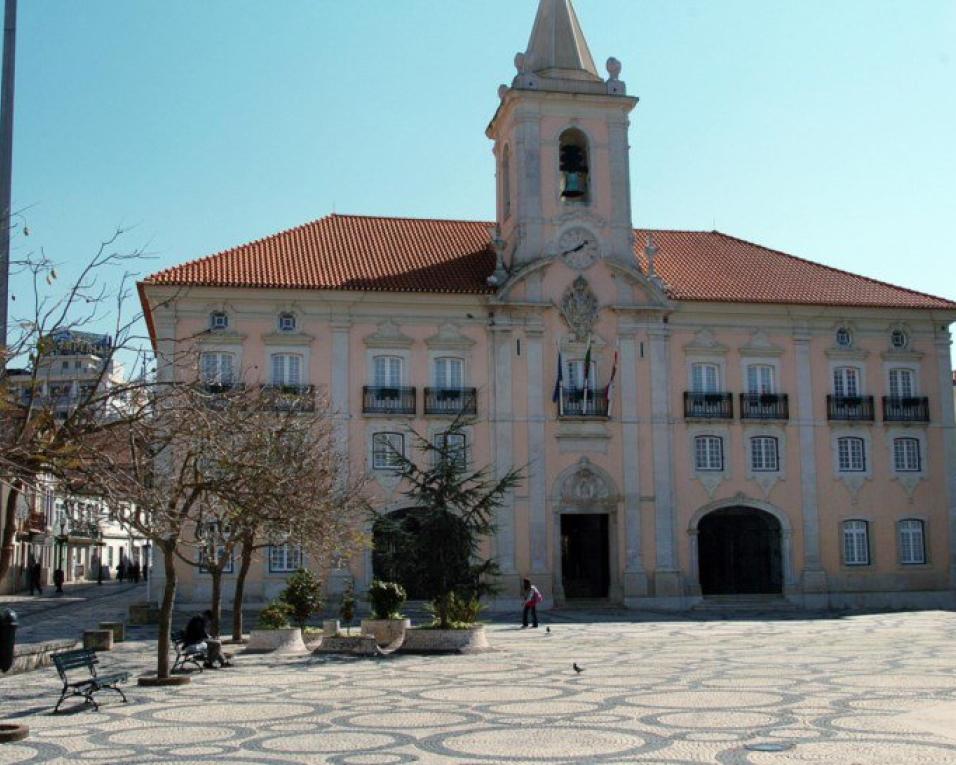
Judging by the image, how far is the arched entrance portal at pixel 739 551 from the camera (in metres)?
37.5

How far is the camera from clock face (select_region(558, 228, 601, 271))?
37125 millimetres

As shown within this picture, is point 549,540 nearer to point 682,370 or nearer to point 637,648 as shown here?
point 682,370

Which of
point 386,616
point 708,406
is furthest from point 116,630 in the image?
point 708,406

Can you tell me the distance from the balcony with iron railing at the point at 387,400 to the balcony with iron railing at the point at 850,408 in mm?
13244

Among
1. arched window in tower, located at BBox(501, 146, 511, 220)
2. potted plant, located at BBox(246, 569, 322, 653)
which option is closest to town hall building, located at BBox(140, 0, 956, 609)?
arched window in tower, located at BBox(501, 146, 511, 220)

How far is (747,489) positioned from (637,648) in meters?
14.2

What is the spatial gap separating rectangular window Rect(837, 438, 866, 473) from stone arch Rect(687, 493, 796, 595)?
2.65 meters

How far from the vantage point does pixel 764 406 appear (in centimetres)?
3753

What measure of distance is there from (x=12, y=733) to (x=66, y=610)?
2530 cm

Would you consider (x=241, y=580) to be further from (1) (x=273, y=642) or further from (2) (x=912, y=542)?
(2) (x=912, y=542)

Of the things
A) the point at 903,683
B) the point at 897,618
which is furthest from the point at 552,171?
the point at 903,683

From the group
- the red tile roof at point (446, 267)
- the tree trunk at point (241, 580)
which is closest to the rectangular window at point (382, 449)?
the red tile roof at point (446, 267)

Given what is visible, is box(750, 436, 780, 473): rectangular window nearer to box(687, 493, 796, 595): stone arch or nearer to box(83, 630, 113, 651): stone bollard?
box(687, 493, 796, 595): stone arch

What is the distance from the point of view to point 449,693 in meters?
17.0
